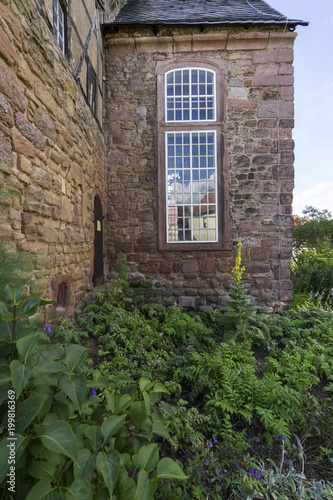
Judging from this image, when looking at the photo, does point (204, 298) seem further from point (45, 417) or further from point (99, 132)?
point (45, 417)

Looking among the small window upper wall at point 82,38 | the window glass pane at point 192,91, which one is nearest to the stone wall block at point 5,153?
the small window upper wall at point 82,38

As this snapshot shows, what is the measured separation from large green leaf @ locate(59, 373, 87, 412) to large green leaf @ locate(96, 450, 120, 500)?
17cm

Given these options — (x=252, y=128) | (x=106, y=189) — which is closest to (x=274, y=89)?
(x=252, y=128)

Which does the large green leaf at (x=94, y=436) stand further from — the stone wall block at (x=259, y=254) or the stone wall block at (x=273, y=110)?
the stone wall block at (x=273, y=110)

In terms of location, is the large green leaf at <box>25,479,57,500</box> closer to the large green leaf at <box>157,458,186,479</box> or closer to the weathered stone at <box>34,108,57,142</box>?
the large green leaf at <box>157,458,186,479</box>

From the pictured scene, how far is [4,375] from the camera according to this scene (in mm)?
789

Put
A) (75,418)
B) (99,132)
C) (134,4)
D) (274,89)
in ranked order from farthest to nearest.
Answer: (134,4), (274,89), (99,132), (75,418)

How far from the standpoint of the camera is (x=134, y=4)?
21.1 feet

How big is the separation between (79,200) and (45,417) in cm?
333

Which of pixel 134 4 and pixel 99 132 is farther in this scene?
pixel 134 4

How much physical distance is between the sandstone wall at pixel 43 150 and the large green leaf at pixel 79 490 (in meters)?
1.79

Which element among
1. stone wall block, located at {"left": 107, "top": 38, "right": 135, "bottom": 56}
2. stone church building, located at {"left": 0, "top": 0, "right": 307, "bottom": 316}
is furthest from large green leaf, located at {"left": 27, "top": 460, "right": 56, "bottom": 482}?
stone wall block, located at {"left": 107, "top": 38, "right": 135, "bottom": 56}

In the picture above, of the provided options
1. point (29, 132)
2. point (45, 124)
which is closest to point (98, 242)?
point (45, 124)

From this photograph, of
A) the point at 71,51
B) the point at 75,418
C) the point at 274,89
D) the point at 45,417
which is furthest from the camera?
the point at 274,89
